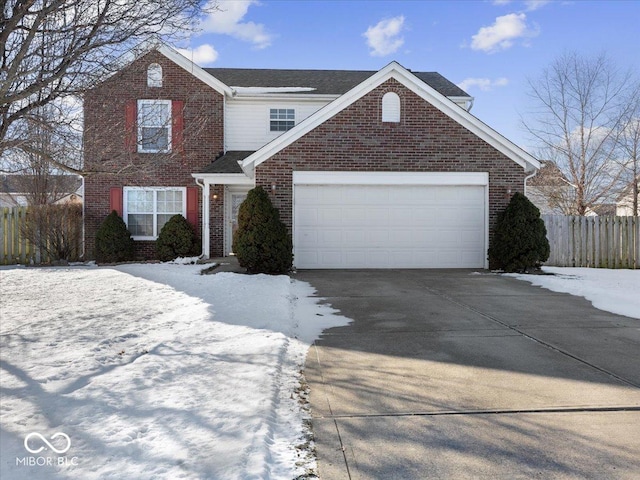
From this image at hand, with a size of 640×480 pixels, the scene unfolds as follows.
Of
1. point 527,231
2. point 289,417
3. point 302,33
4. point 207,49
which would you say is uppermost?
point 302,33

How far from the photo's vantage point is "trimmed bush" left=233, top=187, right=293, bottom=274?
37.4 ft

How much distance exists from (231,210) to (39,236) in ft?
19.1

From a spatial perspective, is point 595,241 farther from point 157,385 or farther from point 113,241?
point 113,241

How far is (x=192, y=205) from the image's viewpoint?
15.8 m

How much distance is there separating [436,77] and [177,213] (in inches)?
445

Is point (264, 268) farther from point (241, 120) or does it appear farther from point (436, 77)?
point (436, 77)

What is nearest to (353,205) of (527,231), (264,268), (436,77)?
(264,268)

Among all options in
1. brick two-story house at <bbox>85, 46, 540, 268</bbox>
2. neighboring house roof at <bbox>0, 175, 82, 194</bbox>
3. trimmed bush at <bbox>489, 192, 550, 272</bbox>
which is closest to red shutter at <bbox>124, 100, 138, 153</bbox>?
brick two-story house at <bbox>85, 46, 540, 268</bbox>

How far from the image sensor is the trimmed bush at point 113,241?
15.0 m

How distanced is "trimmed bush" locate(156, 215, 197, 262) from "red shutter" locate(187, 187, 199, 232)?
1.49 feet

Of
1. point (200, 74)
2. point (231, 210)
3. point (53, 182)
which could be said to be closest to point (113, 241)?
point (231, 210)

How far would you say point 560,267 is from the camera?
13.9 meters

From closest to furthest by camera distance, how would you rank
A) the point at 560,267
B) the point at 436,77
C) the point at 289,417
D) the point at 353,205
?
the point at 289,417 < the point at 353,205 < the point at 560,267 < the point at 436,77

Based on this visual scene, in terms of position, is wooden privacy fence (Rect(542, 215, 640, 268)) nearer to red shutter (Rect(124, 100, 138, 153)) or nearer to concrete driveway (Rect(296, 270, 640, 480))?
concrete driveway (Rect(296, 270, 640, 480))
